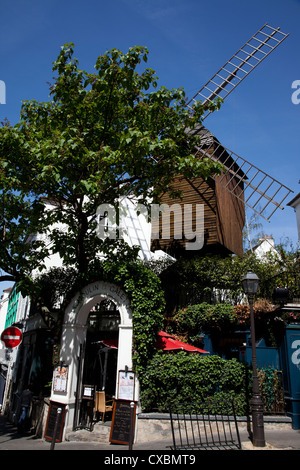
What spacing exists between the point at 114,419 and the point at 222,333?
5.66m

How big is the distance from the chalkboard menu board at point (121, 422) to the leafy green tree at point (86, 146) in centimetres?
449

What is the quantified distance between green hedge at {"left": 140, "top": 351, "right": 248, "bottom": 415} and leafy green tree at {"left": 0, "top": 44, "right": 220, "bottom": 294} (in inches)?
168

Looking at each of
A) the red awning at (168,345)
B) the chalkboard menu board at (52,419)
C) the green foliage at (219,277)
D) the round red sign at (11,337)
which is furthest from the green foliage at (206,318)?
the round red sign at (11,337)

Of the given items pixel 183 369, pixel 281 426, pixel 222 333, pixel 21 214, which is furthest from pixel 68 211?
pixel 281 426

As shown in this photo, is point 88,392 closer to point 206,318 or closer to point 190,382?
point 190,382

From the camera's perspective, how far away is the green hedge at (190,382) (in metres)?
9.82

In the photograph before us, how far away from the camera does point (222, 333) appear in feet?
43.6

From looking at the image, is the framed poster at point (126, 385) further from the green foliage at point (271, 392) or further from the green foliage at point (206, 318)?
the green foliage at point (206, 318)

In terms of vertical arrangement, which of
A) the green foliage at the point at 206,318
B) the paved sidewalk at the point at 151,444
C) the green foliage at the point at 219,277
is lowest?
the paved sidewalk at the point at 151,444

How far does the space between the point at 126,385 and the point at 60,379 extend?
2.37m

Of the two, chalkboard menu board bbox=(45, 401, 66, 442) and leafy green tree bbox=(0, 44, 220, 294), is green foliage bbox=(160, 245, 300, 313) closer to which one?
leafy green tree bbox=(0, 44, 220, 294)

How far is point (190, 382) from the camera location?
32.6ft

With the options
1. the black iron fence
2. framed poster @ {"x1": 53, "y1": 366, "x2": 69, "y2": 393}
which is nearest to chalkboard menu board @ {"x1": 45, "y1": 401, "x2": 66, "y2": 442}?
framed poster @ {"x1": 53, "y1": 366, "x2": 69, "y2": 393}

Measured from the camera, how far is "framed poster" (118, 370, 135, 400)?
382 inches
